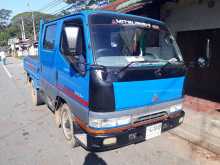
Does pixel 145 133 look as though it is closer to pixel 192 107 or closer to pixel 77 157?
pixel 77 157

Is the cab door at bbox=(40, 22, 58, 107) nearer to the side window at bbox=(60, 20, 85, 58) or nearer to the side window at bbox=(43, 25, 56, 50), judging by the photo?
the side window at bbox=(43, 25, 56, 50)

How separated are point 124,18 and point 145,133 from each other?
1.87 m

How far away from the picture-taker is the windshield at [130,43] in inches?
121

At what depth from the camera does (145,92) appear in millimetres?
3146

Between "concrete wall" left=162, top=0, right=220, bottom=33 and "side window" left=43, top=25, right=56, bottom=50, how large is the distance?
4672 millimetres

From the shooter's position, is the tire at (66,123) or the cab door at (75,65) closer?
the cab door at (75,65)

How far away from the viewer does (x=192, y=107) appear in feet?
19.7

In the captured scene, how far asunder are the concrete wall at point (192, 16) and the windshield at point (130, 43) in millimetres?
3116

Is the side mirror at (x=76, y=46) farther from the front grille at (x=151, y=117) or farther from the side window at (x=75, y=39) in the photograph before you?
the front grille at (x=151, y=117)

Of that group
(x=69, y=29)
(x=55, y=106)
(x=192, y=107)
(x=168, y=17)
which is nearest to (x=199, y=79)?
(x=192, y=107)

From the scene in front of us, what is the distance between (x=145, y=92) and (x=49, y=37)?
103 inches

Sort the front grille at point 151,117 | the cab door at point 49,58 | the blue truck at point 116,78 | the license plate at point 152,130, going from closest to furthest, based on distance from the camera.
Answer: the blue truck at point 116,78, the front grille at point 151,117, the license plate at point 152,130, the cab door at point 49,58

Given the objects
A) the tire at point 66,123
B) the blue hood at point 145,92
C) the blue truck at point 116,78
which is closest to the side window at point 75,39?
the blue truck at point 116,78

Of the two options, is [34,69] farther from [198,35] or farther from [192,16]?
[198,35]
